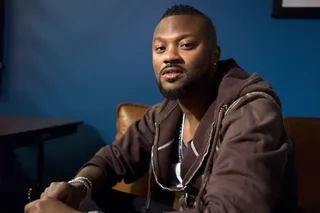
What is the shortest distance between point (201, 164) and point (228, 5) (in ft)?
2.89

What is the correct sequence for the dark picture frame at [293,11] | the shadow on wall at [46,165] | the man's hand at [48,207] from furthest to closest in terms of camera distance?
the shadow on wall at [46,165] < the dark picture frame at [293,11] < the man's hand at [48,207]

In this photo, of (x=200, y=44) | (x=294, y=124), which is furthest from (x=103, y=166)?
(x=294, y=124)

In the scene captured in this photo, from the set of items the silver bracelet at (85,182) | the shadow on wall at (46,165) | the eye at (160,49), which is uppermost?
the eye at (160,49)

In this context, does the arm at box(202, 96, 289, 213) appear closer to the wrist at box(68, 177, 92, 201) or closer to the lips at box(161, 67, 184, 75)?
the lips at box(161, 67, 184, 75)

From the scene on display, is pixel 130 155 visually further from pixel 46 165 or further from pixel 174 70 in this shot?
pixel 46 165

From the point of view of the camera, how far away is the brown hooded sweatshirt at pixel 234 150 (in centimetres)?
79

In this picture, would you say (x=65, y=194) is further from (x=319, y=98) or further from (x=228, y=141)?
(x=319, y=98)

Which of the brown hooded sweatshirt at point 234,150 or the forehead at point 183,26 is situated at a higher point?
the forehead at point 183,26

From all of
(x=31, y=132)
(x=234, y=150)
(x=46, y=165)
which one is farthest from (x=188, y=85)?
(x=46, y=165)

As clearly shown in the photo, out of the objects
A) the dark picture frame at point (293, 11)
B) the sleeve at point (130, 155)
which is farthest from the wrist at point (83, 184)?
the dark picture frame at point (293, 11)

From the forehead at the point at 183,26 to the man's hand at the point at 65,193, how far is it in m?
0.48

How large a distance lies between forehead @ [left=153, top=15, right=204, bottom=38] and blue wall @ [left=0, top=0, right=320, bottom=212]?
631 mm

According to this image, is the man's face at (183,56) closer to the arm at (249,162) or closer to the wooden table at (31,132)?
the arm at (249,162)

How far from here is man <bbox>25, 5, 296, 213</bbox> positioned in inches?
31.9
